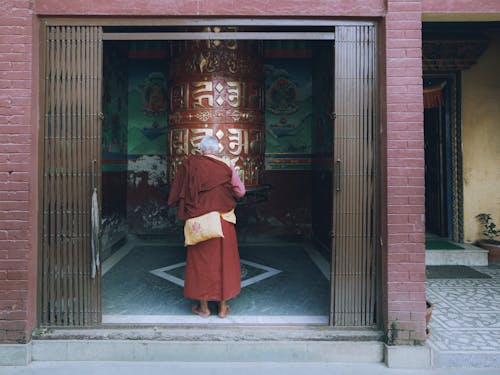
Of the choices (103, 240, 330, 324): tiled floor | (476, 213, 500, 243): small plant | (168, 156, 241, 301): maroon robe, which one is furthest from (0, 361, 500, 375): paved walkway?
(476, 213, 500, 243): small plant

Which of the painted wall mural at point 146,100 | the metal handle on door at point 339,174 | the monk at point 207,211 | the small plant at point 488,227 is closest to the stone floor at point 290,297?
the monk at point 207,211

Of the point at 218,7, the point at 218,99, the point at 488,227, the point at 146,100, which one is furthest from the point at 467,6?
the point at 146,100

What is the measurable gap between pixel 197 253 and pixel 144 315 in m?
0.74

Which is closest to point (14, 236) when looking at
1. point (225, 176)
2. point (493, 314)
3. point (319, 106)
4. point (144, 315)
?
point (144, 315)

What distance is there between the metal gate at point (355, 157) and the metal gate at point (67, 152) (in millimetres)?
1997

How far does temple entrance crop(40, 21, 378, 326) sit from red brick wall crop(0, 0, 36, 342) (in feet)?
0.58

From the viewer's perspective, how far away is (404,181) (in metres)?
3.28

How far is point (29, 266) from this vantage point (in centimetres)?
325

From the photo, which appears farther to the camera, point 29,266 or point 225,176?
point 225,176

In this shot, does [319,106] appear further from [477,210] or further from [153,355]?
[153,355]

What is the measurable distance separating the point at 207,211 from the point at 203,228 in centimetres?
16

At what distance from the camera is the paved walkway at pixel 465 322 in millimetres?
3217

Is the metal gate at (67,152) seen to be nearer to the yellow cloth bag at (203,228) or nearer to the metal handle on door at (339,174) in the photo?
the yellow cloth bag at (203,228)

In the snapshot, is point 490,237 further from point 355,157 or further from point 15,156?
point 15,156
